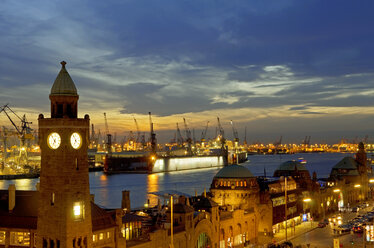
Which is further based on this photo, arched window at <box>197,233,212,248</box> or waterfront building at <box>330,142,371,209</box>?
waterfront building at <box>330,142,371,209</box>

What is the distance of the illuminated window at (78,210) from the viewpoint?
42.2 meters

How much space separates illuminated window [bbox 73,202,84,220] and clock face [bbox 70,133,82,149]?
5.14 m

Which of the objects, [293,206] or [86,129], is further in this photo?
[293,206]

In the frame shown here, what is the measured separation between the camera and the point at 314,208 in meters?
115

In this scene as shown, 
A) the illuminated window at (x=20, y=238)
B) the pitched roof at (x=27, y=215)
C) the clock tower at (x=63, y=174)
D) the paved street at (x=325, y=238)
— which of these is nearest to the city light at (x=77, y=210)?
the clock tower at (x=63, y=174)

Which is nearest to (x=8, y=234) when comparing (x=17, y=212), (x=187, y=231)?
(x=17, y=212)

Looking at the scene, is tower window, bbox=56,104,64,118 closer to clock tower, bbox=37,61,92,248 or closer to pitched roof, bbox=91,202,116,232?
clock tower, bbox=37,61,92,248

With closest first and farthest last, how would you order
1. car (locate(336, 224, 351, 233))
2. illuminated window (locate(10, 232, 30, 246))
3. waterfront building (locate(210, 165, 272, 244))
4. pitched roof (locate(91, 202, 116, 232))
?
illuminated window (locate(10, 232, 30, 246)) → pitched roof (locate(91, 202, 116, 232)) → waterfront building (locate(210, 165, 272, 244)) → car (locate(336, 224, 351, 233))

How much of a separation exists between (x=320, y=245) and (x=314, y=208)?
36.3 meters

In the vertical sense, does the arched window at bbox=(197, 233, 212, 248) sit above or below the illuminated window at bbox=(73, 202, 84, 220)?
below

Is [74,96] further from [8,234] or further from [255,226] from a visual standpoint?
[255,226]

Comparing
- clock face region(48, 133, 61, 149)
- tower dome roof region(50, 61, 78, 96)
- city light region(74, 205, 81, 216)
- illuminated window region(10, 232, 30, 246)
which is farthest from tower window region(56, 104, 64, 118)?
illuminated window region(10, 232, 30, 246)

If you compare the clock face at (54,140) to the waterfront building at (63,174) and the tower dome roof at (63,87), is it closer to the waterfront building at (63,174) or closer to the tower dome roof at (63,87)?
the waterfront building at (63,174)

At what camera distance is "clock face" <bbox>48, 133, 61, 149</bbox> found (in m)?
42.0
